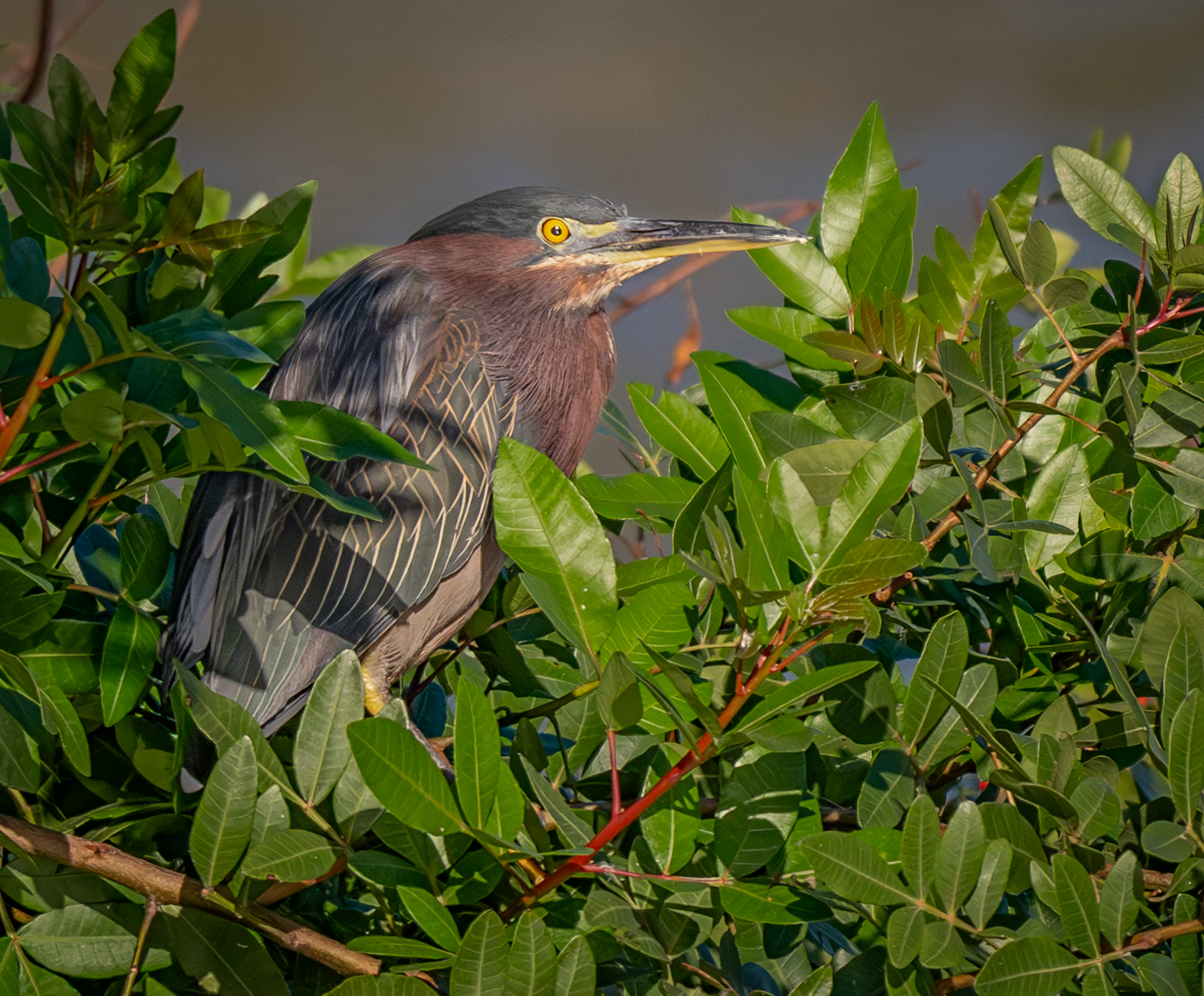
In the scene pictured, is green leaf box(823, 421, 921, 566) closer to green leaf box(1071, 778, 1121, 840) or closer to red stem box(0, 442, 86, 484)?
green leaf box(1071, 778, 1121, 840)

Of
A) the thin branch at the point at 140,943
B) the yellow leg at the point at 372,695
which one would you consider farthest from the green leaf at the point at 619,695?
the yellow leg at the point at 372,695

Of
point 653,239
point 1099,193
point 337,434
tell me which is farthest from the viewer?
point 653,239

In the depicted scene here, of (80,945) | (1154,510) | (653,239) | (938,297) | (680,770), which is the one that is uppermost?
(653,239)

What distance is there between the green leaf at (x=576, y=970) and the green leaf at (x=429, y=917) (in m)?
0.04

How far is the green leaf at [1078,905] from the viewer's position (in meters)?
0.39

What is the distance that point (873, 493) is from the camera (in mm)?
397

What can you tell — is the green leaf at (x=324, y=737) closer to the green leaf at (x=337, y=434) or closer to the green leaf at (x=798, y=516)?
the green leaf at (x=337, y=434)

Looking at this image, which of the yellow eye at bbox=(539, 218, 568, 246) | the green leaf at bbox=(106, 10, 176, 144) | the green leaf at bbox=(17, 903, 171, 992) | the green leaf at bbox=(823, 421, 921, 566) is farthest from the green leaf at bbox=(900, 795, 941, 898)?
the yellow eye at bbox=(539, 218, 568, 246)

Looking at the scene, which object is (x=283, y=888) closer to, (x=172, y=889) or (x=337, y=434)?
(x=172, y=889)

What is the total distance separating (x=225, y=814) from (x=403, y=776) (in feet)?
0.29

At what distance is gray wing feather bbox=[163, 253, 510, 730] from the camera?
82cm

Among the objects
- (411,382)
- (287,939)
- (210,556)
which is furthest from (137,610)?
(411,382)

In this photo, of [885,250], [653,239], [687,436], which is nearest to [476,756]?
[687,436]

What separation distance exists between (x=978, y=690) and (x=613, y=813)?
0.18 meters
